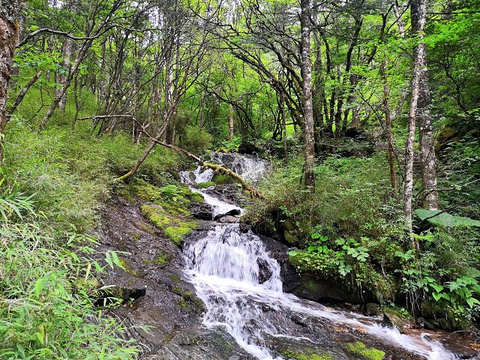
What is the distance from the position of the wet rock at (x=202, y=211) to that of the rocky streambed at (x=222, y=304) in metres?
1.12

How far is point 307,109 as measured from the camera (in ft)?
24.6

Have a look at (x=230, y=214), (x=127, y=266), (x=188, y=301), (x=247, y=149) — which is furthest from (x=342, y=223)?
(x=247, y=149)

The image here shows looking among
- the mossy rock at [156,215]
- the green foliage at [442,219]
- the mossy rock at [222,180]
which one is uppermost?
the green foliage at [442,219]

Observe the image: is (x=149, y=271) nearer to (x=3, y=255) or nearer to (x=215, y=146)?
(x=3, y=255)

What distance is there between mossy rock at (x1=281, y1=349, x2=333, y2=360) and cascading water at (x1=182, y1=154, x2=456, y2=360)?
25cm

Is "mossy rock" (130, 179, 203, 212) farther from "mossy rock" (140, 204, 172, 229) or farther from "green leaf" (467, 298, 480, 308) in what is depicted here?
"green leaf" (467, 298, 480, 308)

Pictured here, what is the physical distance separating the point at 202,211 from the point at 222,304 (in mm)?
4986

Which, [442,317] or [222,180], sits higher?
[222,180]

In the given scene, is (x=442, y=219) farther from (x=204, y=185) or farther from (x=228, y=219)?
(x=204, y=185)

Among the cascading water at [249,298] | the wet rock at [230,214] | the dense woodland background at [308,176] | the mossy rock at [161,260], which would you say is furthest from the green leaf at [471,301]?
the wet rock at [230,214]

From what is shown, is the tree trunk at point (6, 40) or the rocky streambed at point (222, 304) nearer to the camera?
the tree trunk at point (6, 40)

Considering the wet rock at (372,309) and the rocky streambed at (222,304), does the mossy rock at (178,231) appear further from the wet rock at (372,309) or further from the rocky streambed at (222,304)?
the wet rock at (372,309)

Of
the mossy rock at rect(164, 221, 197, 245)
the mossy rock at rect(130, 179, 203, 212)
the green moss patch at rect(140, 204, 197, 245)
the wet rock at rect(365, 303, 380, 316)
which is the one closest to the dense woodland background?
the wet rock at rect(365, 303, 380, 316)

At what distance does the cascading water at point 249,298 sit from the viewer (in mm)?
4547
